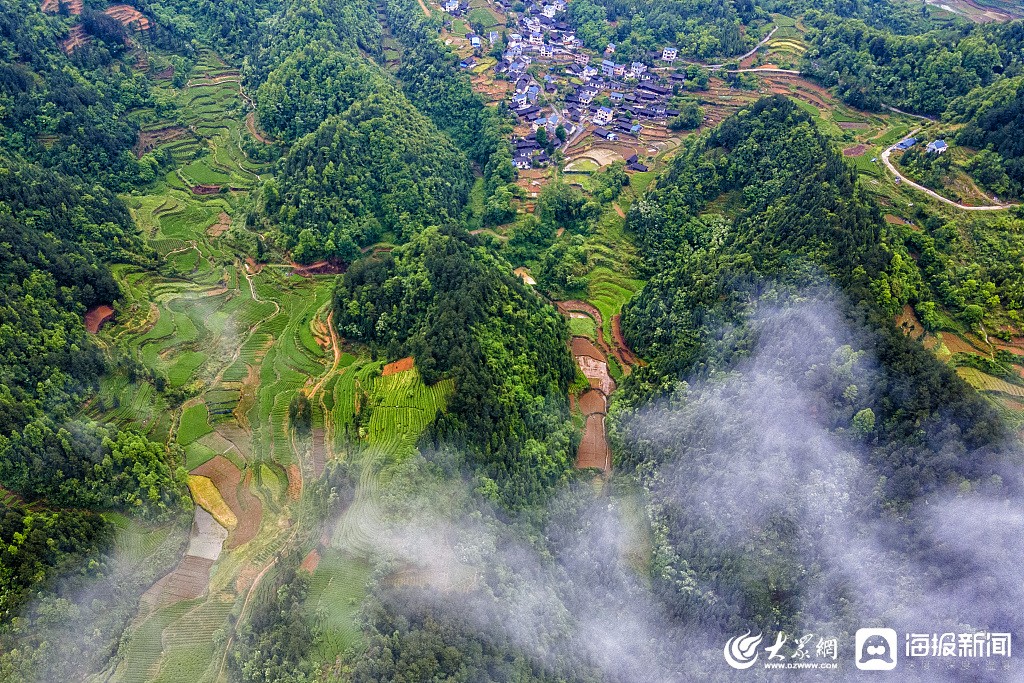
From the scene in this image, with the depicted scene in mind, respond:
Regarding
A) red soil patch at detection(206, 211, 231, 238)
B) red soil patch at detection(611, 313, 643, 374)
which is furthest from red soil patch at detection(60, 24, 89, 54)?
red soil patch at detection(611, 313, 643, 374)

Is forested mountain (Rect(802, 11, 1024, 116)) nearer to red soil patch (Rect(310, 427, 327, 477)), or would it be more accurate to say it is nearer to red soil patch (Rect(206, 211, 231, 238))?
red soil patch (Rect(310, 427, 327, 477))

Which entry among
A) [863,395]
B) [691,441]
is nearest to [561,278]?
[691,441]

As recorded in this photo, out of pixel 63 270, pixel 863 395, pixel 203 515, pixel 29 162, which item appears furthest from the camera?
pixel 29 162

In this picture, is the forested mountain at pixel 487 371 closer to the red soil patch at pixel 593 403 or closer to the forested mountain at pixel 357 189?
the red soil patch at pixel 593 403

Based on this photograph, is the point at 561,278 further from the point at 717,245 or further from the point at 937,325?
the point at 937,325

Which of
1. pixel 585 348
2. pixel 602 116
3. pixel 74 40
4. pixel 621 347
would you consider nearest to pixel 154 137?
pixel 74 40

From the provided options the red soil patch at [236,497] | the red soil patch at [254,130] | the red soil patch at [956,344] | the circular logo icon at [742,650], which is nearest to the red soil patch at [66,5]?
the red soil patch at [254,130]

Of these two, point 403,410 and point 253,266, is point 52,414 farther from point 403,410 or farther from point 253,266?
point 253,266
